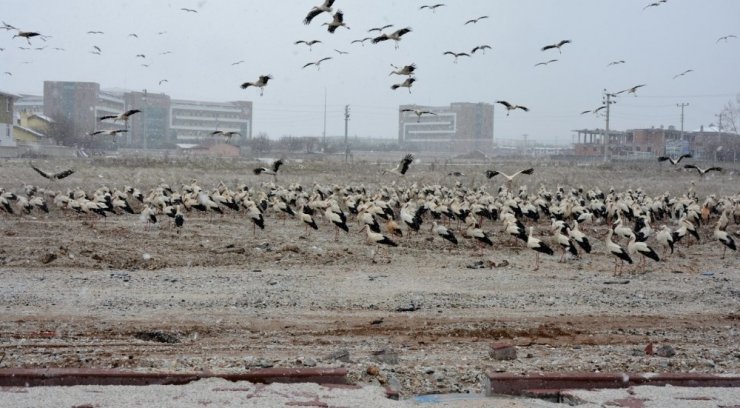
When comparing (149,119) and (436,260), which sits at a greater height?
(149,119)

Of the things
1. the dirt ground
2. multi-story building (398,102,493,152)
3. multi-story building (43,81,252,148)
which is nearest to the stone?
the dirt ground

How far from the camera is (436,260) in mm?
16328

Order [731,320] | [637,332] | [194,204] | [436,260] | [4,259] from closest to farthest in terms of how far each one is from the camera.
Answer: [637,332] < [731,320] < [4,259] < [436,260] < [194,204]

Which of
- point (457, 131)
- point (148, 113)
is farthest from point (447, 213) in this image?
point (457, 131)

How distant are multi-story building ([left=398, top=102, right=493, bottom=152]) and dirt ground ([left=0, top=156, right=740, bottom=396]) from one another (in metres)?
74.3

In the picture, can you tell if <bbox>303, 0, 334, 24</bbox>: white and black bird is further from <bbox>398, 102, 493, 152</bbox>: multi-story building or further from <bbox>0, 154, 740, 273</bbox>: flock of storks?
<bbox>398, 102, 493, 152</bbox>: multi-story building

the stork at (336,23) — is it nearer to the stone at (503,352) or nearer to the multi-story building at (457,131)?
the stone at (503,352)

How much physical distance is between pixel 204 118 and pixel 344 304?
86.8 metres

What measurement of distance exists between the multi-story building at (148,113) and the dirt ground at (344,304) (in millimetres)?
57256

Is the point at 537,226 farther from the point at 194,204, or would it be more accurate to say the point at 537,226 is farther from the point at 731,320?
the point at 731,320

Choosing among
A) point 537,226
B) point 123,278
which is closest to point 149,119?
point 537,226

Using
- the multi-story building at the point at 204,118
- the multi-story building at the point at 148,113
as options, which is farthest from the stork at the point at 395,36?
the multi-story building at the point at 204,118

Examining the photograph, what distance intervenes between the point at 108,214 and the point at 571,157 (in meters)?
49.7

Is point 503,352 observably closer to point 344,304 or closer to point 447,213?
point 344,304
